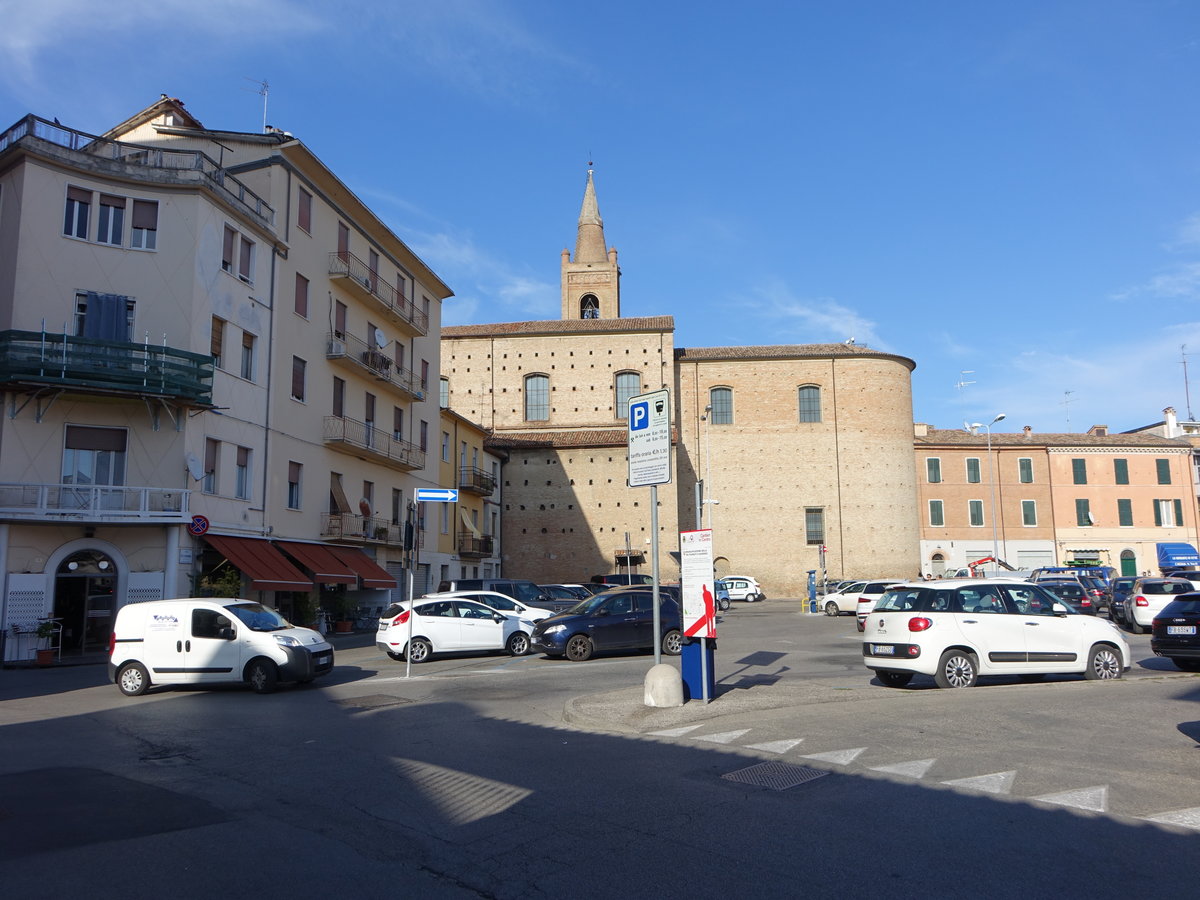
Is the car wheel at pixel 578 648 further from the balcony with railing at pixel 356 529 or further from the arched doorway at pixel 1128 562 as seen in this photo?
the arched doorway at pixel 1128 562

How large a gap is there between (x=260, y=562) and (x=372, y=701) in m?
12.1

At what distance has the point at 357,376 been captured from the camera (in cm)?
3400

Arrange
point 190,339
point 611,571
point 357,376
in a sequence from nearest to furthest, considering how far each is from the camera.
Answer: point 190,339, point 357,376, point 611,571

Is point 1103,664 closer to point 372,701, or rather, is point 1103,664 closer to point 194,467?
point 372,701

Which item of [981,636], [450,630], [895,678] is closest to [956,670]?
[981,636]

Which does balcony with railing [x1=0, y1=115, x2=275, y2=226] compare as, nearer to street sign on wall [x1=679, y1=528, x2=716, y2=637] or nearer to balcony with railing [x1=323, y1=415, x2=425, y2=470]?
balcony with railing [x1=323, y1=415, x2=425, y2=470]

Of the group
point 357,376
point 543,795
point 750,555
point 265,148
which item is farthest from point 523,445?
point 543,795

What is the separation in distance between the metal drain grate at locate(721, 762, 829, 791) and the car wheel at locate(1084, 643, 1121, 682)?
26.2 feet

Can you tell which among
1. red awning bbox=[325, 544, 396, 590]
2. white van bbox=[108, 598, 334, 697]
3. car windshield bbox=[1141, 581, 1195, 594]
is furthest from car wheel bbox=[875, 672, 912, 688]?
red awning bbox=[325, 544, 396, 590]

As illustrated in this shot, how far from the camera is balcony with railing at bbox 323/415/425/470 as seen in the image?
103 feet

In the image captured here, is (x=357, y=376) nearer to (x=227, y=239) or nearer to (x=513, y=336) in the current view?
(x=227, y=239)

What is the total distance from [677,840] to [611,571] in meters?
48.2

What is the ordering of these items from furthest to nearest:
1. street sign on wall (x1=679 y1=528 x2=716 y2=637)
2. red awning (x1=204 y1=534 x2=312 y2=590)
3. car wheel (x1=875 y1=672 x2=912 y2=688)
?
red awning (x1=204 y1=534 x2=312 y2=590), car wheel (x1=875 y1=672 x2=912 y2=688), street sign on wall (x1=679 y1=528 x2=716 y2=637)

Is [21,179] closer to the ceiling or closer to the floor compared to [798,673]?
closer to the ceiling
